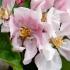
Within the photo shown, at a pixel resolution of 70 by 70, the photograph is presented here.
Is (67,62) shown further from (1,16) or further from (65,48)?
(1,16)

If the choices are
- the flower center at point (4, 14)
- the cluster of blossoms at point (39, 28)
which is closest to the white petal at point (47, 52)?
the cluster of blossoms at point (39, 28)

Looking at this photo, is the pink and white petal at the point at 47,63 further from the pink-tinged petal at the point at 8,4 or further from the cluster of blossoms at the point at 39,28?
the pink-tinged petal at the point at 8,4

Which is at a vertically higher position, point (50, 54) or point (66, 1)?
point (66, 1)

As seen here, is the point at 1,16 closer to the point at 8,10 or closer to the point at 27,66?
the point at 8,10

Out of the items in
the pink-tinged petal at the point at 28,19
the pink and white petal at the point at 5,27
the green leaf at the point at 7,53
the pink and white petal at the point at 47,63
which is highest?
the pink-tinged petal at the point at 28,19

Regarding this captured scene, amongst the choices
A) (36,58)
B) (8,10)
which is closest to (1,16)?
(8,10)

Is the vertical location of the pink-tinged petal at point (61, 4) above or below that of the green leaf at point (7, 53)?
above

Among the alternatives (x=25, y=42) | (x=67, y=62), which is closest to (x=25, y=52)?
(x=25, y=42)
